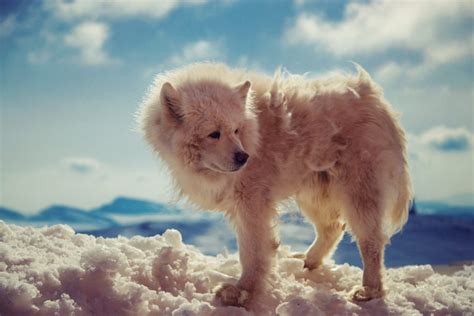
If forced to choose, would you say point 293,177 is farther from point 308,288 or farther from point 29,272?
point 29,272

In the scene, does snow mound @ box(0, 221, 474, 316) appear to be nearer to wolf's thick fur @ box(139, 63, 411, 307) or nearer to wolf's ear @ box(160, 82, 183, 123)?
wolf's thick fur @ box(139, 63, 411, 307)

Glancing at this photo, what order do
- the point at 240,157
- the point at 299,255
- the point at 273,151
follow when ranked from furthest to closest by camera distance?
the point at 299,255 → the point at 273,151 → the point at 240,157

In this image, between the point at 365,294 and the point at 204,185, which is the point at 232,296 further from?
the point at 365,294

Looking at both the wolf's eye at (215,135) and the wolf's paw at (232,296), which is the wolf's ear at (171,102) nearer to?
the wolf's eye at (215,135)

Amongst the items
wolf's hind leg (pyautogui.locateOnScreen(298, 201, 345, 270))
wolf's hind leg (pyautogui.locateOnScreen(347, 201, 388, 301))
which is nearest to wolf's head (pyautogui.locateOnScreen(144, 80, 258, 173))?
wolf's hind leg (pyautogui.locateOnScreen(347, 201, 388, 301))

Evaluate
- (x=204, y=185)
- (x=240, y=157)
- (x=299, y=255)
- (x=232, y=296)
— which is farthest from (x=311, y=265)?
(x=240, y=157)

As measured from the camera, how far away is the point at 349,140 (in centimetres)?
518

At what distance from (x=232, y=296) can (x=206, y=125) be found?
1327 millimetres

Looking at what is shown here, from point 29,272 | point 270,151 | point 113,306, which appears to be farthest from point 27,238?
point 270,151

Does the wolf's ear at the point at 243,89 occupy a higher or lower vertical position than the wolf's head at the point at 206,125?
higher

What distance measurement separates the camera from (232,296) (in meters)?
4.61

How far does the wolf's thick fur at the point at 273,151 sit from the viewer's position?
4602mm

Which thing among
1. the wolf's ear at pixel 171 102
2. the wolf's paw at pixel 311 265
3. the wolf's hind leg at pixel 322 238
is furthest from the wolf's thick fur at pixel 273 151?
the wolf's paw at pixel 311 265

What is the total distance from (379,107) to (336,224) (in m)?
1.28
